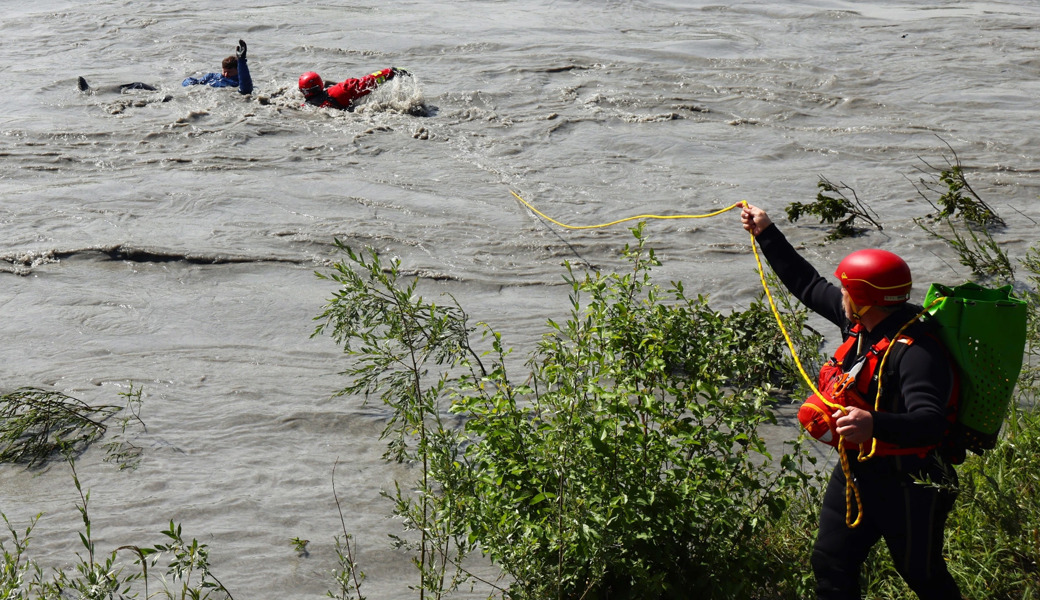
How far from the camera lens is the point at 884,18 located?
14.7m

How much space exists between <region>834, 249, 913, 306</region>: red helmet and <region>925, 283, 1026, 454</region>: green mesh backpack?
149 millimetres

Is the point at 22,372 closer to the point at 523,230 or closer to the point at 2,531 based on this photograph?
the point at 2,531

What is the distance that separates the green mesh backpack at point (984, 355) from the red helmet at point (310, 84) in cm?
982

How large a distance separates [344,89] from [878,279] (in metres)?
9.48

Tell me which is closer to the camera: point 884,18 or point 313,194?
point 313,194

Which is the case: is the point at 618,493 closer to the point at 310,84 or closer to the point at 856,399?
the point at 856,399

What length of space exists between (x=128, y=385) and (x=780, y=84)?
9.19 metres

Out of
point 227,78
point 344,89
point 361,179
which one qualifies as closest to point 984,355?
point 361,179

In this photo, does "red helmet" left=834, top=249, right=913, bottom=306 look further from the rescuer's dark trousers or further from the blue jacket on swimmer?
the blue jacket on swimmer

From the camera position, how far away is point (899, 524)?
2838 mm

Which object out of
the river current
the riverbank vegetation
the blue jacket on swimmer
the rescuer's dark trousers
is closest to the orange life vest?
the rescuer's dark trousers

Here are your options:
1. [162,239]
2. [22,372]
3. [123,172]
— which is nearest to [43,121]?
[123,172]

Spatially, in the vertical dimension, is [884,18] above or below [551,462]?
above

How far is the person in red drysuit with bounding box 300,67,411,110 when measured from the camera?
36.9ft
